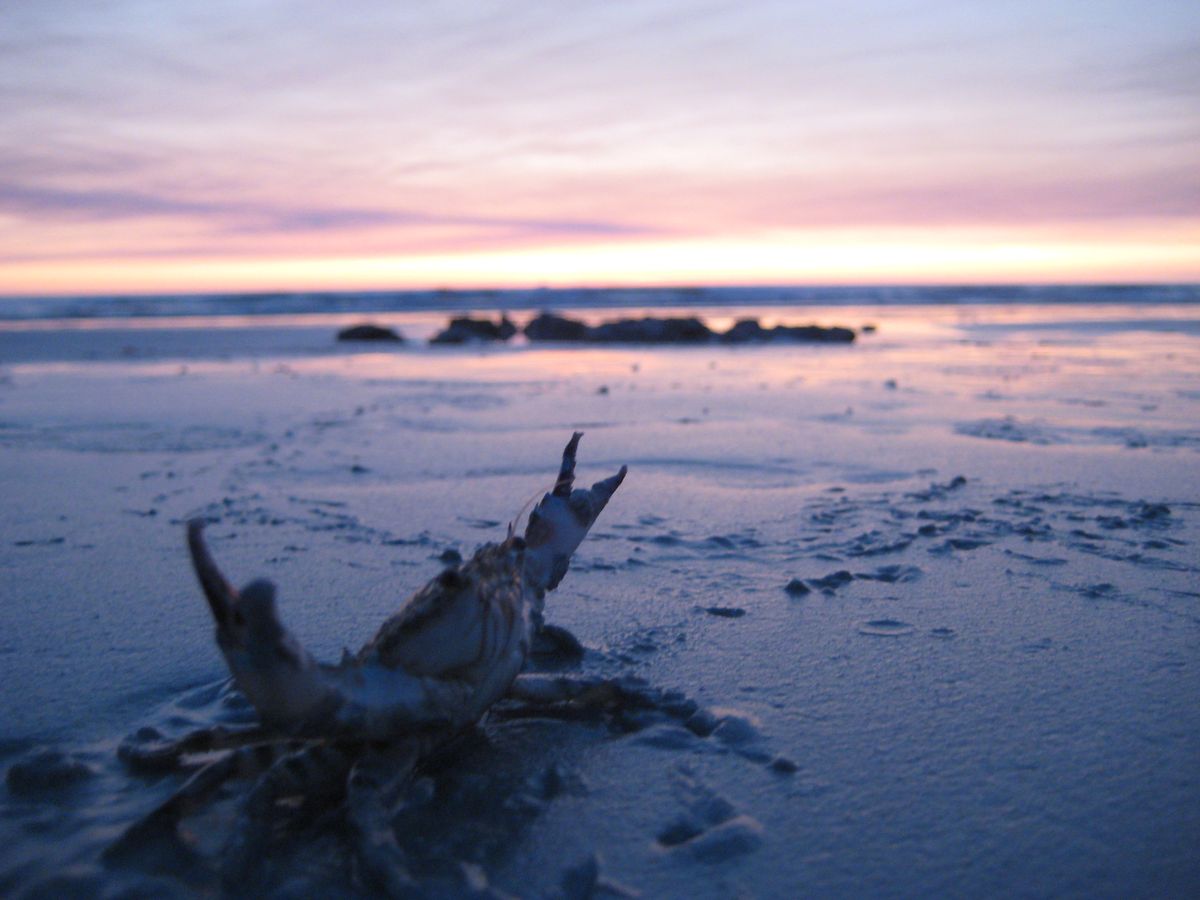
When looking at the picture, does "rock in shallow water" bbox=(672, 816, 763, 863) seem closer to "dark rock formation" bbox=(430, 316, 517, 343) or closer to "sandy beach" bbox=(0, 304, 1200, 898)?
"sandy beach" bbox=(0, 304, 1200, 898)

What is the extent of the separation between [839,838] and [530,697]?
765mm

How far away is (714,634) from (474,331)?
16.0m

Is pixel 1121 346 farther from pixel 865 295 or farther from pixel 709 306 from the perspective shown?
pixel 865 295

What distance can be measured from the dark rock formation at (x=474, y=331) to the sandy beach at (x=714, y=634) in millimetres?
10386

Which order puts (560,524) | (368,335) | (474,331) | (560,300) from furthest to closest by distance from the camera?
(560,300) → (474,331) → (368,335) → (560,524)

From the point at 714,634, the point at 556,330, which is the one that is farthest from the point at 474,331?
the point at 714,634

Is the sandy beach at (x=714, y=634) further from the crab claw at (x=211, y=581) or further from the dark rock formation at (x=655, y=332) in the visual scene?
the dark rock formation at (x=655, y=332)

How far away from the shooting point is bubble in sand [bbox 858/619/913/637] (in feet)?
9.60

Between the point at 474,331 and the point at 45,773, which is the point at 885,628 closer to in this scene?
the point at 45,773

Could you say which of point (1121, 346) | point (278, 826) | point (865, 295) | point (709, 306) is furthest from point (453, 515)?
point (865, 295)

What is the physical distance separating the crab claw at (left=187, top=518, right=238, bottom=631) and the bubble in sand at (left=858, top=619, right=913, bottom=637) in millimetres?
2010

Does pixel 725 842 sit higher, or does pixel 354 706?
pixel 354 706

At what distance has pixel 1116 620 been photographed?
2.98 metres

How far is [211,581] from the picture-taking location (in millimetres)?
1492
